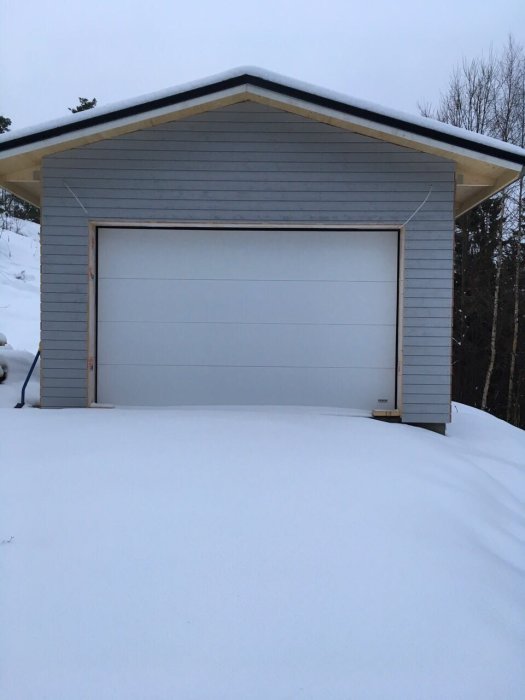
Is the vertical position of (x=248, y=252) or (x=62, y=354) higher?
(x=248, y=252)

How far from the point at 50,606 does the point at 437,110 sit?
22.4 m

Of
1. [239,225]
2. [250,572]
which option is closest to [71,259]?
[239,225]

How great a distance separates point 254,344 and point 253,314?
1.18 feet

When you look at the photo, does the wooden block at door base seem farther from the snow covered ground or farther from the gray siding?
the snow covered ground

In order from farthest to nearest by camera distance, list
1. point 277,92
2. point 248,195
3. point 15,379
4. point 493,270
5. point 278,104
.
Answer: point 493,270 < point 15,379 < point 248,195 < point 278,104 < point 277,92

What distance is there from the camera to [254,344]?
24.2 feet

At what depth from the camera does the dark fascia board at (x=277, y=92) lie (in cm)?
663

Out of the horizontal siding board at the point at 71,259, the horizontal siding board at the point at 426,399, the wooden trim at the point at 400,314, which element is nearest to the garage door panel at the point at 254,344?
the wooden trim at the point at 400,314

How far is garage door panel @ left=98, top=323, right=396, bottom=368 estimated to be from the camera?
290 inches

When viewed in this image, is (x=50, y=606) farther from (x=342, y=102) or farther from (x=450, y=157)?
(x=450, y=157)

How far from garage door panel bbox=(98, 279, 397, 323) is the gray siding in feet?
1.17

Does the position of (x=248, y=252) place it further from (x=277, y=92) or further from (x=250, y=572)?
(x=250, y=572)

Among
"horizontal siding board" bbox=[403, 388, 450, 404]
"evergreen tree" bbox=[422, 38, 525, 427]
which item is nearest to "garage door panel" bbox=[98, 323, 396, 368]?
"horizontal siding board" bbox=[403, 388, 450, 404]

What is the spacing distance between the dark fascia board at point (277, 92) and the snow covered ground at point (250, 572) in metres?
3.53
